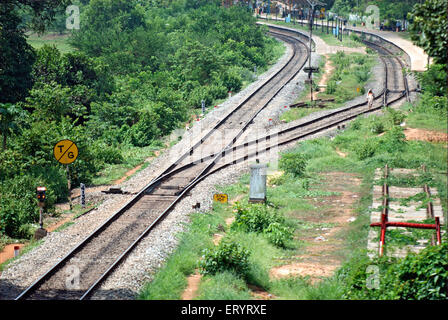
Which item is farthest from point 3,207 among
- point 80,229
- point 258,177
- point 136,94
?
point 136,94

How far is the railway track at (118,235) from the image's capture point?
14648 mm

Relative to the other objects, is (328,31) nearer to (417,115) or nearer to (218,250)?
(417,115)

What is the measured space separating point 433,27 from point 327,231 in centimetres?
751

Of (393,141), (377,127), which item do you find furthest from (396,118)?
(393,141)

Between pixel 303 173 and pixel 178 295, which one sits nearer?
pixel 178 295

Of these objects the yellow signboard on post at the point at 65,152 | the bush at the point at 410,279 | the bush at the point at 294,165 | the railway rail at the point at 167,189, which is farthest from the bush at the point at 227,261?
the bush at the point at 294,165

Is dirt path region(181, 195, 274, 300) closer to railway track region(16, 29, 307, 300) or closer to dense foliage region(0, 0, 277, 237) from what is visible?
railway track region(16, 29, 307, 300)

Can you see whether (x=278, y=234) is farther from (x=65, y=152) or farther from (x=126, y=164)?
(x=126, y=164)

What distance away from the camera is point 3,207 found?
66.2ft

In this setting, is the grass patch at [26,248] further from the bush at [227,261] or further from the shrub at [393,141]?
the shrub at [393,141]

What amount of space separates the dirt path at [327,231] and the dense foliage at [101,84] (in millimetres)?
9179

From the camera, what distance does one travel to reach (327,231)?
18781 millimetres

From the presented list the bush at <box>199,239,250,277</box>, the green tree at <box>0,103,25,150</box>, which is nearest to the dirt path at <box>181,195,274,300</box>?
the bush at <box>199,239,250,277</box>

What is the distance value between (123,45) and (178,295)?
44545mm
